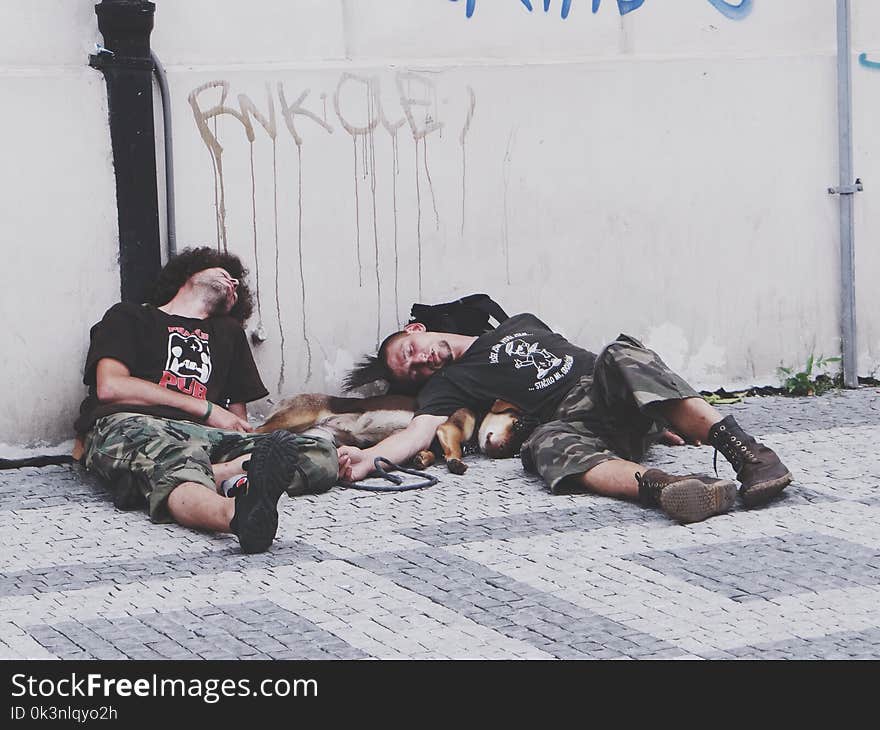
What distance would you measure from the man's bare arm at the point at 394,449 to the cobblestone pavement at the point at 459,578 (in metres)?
0.14

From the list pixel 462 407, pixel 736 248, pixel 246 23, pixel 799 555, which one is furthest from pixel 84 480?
pixel 736 248

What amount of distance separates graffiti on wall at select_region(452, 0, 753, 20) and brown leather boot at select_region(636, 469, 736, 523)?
276cm

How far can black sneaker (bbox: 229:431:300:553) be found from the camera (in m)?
4.55

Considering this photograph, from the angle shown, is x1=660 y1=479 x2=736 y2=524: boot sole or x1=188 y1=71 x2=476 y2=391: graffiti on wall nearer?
x1=660 y1=479 x2=736 y2=524: boot sole

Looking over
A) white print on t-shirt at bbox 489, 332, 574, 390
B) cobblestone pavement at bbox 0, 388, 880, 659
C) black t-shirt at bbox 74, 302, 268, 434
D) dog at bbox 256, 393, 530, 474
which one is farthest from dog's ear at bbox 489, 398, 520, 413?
black t-shirt at bbox 74, 302, 268, 434

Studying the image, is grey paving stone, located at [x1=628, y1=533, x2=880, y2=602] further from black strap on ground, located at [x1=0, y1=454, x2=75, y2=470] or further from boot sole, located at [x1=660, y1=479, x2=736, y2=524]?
black strap on ground, located at [x1=0, y1=454, x2=75, y2=470]

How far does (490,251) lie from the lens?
22.7ft

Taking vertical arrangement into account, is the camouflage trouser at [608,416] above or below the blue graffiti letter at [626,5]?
below

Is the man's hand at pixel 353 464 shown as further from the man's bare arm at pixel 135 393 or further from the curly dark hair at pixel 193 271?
the curly dark hair at pixel 193 271

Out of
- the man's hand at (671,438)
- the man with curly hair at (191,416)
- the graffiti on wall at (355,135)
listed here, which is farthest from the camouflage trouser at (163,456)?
the man's hand at (671,438)

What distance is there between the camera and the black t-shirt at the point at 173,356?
5.74 meters

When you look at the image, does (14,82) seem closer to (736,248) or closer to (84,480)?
(84,480)

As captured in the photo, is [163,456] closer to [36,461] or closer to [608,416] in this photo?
[36,461]

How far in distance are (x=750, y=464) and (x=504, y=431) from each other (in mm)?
1209
